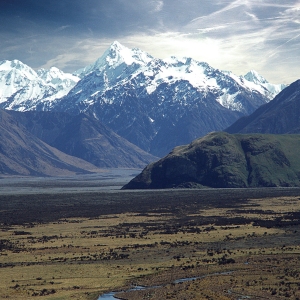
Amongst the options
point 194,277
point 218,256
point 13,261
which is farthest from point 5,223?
point 194,277

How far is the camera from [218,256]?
3875 inches

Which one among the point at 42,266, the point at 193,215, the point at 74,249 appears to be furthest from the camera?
the point at 193,215

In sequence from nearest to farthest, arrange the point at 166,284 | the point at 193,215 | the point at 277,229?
the point at 166,284
the point at 277,229
the point at 193,215

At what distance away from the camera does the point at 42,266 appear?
9419cm

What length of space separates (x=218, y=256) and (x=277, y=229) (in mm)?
38567

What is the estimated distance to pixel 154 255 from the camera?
10181 cm

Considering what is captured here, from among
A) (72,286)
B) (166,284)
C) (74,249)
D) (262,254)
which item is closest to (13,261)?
(74,249)

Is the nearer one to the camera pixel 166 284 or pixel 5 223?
pixel 166 284

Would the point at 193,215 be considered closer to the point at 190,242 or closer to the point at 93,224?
the point at 93,224

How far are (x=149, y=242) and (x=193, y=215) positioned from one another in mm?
57078

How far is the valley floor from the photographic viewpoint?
2970 inches

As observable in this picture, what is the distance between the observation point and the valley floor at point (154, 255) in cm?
7544

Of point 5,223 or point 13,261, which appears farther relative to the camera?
point 5,223

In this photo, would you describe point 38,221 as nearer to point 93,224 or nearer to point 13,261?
point 93,224
